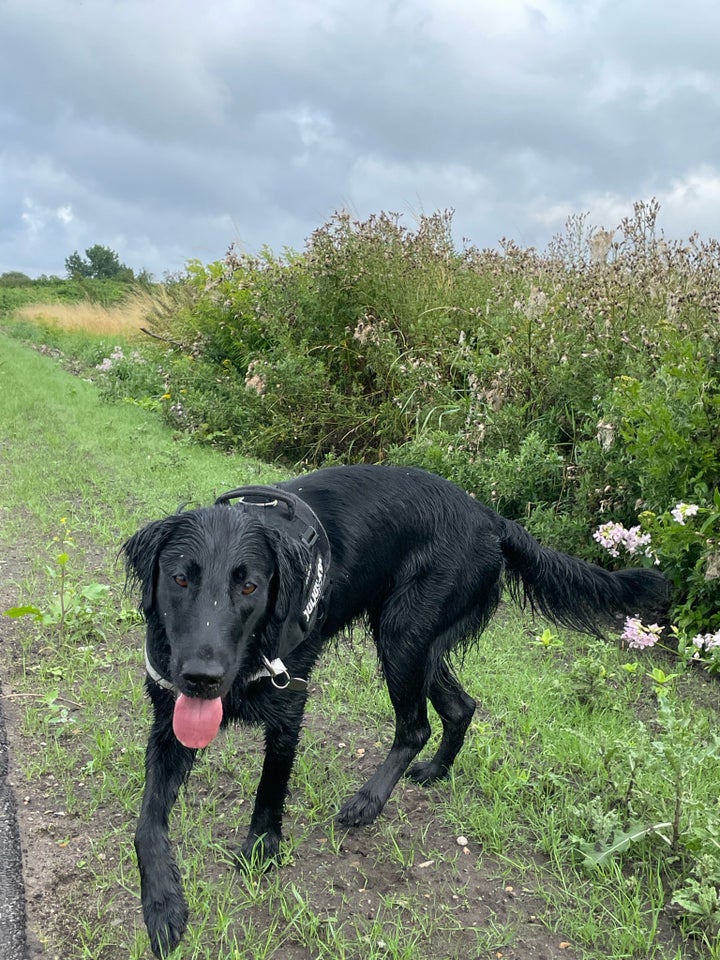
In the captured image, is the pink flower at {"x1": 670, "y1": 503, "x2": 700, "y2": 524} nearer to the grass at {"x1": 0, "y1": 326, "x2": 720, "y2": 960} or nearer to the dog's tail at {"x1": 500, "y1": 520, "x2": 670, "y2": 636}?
the dog's tail at {"x1": 500, "y1": 520, "x2": 670, "y2": 636}

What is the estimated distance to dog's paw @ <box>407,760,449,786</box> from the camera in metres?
2.92

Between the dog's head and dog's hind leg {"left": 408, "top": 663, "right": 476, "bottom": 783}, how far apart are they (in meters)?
0.80

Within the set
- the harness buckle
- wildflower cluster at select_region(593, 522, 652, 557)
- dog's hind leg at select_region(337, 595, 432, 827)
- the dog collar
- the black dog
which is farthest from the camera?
wildflower cluster at select_region(593, 522, 652, 557)

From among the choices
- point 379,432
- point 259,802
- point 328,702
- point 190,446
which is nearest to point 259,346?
point 190,446

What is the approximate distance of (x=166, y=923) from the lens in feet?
6.54

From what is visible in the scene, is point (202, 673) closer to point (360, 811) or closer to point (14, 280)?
point (360, 811)

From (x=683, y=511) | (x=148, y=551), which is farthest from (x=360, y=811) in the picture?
(x=683, y=511)

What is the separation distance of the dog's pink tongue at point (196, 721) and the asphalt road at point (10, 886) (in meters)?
0.67

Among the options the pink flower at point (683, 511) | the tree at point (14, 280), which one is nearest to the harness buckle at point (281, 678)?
the pink flower at point (683, 511)

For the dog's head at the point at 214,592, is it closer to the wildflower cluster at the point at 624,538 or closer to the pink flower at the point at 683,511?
the pink flower at the point at 683,511

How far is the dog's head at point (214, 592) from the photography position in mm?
2014

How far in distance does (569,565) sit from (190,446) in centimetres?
637

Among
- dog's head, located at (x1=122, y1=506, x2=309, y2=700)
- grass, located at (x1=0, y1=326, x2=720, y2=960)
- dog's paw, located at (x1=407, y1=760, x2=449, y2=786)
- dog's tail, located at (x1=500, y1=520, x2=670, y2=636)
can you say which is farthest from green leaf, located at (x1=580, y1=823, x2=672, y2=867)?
dog's head, located at (x1=122, y1=506, x2=309, y2=700)

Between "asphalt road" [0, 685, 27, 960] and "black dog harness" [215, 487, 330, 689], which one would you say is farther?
"black dog harness" [215, 487, 330, 689]
